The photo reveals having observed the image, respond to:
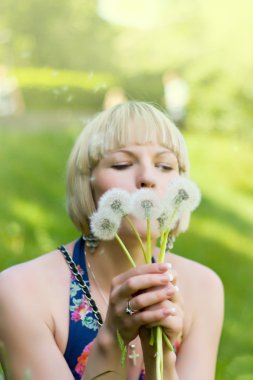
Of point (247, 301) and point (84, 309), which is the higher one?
point (247, 301)

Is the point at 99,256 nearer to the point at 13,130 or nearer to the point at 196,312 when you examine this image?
the point at 196,312

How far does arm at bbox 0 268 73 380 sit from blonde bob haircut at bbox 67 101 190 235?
252 millimetres

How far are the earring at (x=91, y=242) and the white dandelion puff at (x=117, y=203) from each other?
1.93ft

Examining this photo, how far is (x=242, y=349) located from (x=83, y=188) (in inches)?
104

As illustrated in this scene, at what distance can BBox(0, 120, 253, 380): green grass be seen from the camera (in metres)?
5.41

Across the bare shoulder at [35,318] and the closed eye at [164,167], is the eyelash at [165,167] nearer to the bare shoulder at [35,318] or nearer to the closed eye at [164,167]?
the closed eye at [164,167]

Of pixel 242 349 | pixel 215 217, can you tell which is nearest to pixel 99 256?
pixel 242 349

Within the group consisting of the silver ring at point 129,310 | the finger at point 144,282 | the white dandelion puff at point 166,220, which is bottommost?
the silver ring at point 129,310

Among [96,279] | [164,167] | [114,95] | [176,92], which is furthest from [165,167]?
[176,92]

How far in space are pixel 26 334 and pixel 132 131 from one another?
22.5 inches

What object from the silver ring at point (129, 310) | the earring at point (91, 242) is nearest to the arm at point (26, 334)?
the earring at point (91, 242)

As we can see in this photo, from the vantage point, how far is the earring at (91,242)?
2400mm

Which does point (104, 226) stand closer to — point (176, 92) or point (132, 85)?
point (132, 85)

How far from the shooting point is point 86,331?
2344mm
